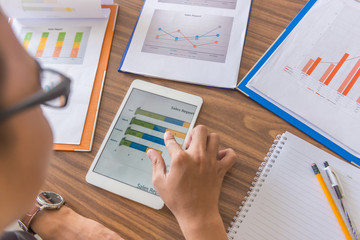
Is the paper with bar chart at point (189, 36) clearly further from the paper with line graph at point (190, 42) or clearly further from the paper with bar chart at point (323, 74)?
the paper with bar chart at point (323, 74)

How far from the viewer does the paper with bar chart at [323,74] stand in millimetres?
701

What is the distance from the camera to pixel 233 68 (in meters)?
0.78

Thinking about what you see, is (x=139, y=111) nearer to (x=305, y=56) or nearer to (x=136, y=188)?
(x=136, y=188)

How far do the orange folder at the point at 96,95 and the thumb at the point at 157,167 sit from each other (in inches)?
6.8

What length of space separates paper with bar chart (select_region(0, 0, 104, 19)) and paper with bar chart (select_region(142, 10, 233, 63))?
18 cm

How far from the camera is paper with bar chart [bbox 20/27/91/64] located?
0.85 m

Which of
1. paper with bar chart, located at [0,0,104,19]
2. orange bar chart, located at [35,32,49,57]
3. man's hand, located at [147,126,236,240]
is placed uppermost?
paper with bar chart, located at [0,0,104,19]

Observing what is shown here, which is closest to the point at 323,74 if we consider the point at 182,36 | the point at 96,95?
the point at 182,36

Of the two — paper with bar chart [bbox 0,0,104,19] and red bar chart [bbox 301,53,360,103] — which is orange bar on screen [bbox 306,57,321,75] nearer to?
red bar chart [bbox 301,53,360,103]

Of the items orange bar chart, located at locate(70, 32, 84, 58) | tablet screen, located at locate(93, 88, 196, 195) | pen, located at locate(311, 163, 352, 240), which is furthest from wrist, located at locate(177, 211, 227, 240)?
orange bar chart, located at locate(70, 32, 84, 58)

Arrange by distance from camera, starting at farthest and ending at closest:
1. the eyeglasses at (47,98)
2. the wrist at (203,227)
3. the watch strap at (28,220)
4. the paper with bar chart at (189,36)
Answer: the paper with bar chart at (189,36) → the watch strap at (28,220) → the wrist at (203,227) → the eyeglasses at (47,98)

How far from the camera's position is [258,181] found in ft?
2.16

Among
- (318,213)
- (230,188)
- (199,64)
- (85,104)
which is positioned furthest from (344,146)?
(85,104)

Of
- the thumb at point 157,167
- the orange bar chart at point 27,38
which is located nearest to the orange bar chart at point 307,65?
the thumb at point 157,167
